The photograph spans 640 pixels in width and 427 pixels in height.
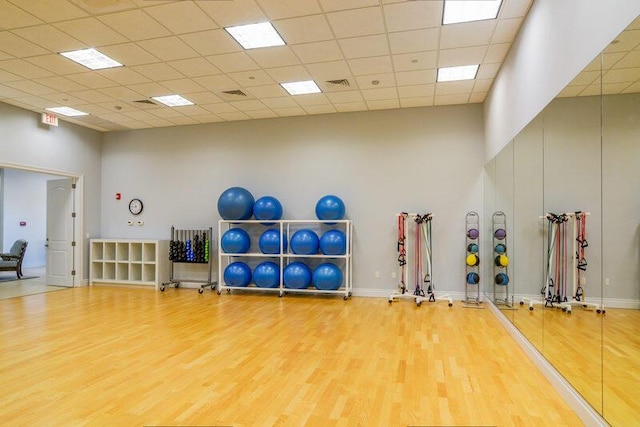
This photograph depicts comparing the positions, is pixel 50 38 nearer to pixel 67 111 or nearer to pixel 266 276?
pixel 67 111

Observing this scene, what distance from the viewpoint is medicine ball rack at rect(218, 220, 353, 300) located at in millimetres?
6832

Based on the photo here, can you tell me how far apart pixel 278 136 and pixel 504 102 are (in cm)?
A: 429

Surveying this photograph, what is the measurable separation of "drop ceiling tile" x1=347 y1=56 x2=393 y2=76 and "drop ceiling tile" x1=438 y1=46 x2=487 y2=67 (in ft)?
2.30

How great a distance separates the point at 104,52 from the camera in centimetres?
471

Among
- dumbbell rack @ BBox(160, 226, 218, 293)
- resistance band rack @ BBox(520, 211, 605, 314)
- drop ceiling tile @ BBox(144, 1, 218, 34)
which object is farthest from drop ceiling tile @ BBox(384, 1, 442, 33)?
dumbbell rack @ BBox(160, 226, 218, 293)

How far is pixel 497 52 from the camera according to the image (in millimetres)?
4754

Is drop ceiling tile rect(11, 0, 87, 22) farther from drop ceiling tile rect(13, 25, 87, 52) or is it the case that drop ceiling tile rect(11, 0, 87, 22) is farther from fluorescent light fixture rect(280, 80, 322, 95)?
fluorescent light fixture rect(280, 80, 322, 95)

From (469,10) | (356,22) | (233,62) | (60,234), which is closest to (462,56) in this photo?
(469,10)

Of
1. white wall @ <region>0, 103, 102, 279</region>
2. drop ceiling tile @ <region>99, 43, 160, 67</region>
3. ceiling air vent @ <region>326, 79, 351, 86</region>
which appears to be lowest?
white wall @ <region>0, 103, 102, 279</region>

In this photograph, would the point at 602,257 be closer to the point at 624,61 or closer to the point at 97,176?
the point at 624,61

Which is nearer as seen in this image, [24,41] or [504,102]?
[24,41]

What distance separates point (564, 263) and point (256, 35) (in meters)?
3.93

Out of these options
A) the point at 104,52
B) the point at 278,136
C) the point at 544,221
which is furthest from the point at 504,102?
the point at 104,52

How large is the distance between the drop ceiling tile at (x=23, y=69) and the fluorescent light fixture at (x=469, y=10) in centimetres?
541
